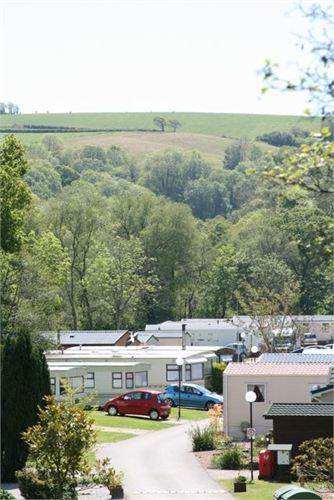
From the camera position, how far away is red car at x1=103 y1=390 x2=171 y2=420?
39.4m

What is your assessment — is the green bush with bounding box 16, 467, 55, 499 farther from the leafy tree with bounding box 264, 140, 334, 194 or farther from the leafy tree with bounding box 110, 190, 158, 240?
the leafy tree with bounding box 110, 190, 158, 240

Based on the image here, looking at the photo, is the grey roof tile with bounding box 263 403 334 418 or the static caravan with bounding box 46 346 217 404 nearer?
the grey roof tile with bounding box 263 403 334 418

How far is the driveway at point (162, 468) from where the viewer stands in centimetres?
2462

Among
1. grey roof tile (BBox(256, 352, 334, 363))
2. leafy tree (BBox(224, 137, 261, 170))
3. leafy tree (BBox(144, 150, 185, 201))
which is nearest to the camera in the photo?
grey roof tile (BBox(256, 352, 334, 363))

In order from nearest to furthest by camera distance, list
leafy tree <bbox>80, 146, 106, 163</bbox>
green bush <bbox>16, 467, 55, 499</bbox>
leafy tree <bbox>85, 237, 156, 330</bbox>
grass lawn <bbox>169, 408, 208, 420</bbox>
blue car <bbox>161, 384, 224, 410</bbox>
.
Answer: green bush <bbox>16, 467, 55, 499</bbox> → grass lawn <bbox>169, 408, 208, 420</bbox> → blue car <bbox>161, 384, 224, 410</bbox> → leafy tree <bbox>85, 237, 156, 330</bbox> → leafy tree <bbox>80, 146, 106, 163</bbox>

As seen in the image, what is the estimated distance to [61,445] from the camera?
22750mm

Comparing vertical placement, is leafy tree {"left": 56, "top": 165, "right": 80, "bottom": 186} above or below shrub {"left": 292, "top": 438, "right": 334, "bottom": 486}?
above

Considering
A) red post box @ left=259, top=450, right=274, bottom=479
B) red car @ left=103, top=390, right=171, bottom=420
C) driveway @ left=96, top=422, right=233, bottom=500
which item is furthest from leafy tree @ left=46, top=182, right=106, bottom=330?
red post box @ left=259, top=450, right=274, bottom=479

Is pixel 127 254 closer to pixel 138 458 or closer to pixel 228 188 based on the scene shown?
pixel 138 458

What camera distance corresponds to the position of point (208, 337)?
2564 inches

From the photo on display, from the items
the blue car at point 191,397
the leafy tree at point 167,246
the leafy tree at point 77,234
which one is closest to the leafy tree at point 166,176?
the leafy tree at point 167,246

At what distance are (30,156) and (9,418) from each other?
476ft

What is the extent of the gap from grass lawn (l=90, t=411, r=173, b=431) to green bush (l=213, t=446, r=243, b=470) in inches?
321

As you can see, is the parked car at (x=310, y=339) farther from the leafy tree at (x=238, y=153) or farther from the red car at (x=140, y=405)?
the leafy tree at (x=238, y=153)
